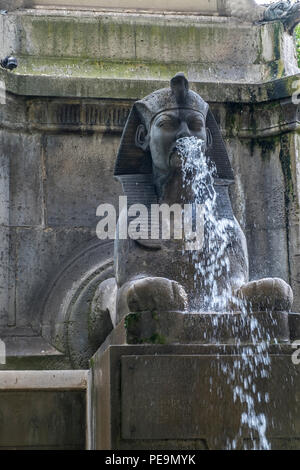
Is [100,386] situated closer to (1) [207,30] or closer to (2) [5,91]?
(2) [5,91]

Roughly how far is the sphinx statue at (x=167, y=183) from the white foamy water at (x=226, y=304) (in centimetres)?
2

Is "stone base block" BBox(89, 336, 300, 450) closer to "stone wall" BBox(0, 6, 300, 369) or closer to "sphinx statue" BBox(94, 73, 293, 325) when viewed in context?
"sphinx statue" BBox(94, 73, 293, 325)

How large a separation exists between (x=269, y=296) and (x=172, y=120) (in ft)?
4.89

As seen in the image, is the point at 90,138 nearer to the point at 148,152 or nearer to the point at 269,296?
the point at 148,152

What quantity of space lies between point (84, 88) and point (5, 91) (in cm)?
67

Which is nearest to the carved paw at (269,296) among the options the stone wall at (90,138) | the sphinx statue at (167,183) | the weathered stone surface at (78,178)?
the sphinx statue at (167,183)

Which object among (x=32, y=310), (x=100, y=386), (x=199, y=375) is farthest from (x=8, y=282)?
(x=199, y=375)

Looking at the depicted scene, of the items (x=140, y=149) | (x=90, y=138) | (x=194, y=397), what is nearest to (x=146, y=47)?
(x=90, y=138)

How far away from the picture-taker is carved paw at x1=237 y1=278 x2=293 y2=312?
195 inches

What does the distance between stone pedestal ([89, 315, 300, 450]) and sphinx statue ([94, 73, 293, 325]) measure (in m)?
0.56

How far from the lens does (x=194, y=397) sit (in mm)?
4637

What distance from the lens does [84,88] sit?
25.4ft

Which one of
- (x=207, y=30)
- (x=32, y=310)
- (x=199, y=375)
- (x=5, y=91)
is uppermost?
(x=207, y=30)

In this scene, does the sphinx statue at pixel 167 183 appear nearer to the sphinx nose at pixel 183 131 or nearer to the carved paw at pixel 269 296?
the sphinx nose at pixel 183 131
